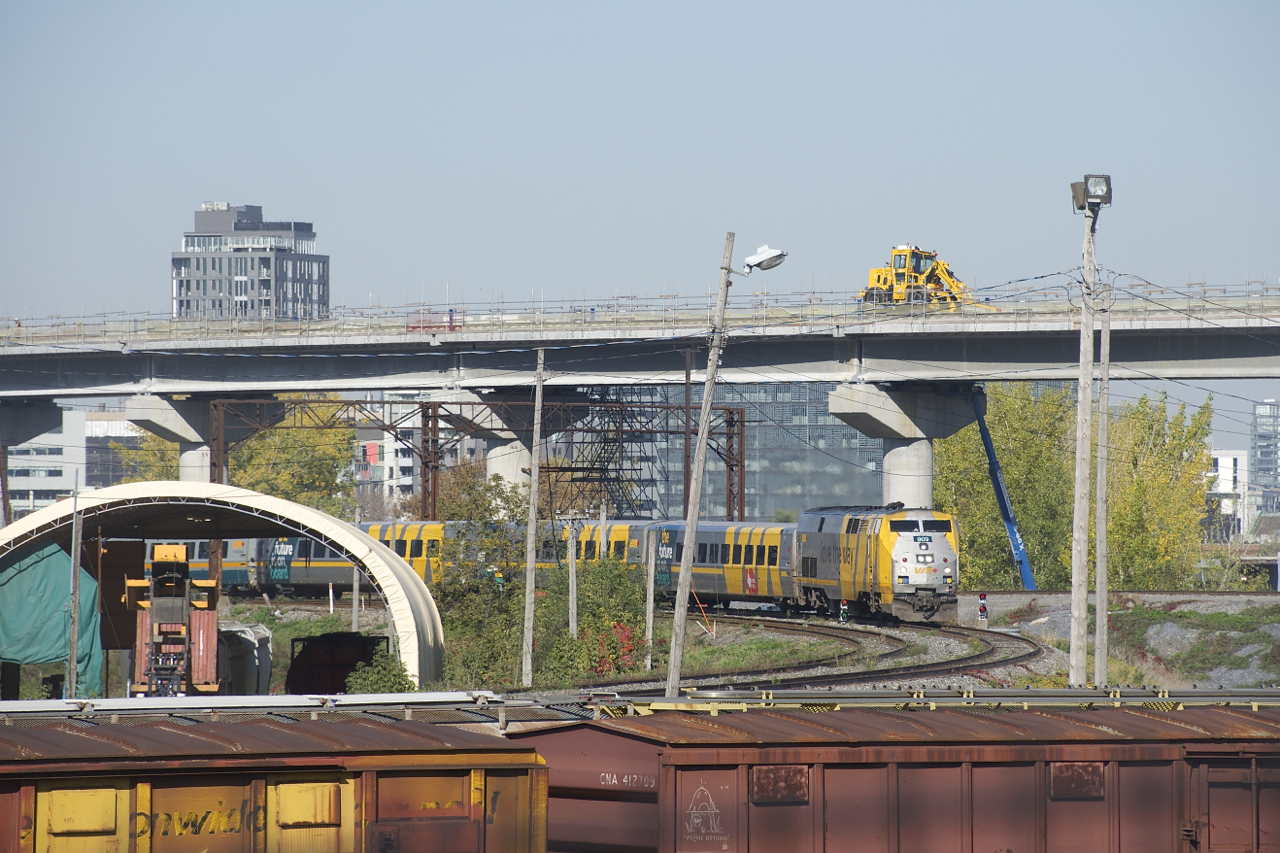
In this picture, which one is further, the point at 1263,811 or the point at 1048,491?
the point at 1048,491

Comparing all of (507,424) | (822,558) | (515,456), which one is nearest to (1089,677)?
(822,558)

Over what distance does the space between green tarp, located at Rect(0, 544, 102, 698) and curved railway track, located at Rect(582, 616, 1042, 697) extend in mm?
14176

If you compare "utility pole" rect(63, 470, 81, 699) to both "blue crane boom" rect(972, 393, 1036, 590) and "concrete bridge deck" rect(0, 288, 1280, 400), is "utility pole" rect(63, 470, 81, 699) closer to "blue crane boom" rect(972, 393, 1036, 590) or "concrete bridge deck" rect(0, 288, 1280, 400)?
"concrete bridge deck" rect(0, 288, 1280, 400)

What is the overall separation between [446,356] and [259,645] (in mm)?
20533

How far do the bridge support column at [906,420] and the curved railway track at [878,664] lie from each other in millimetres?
12043

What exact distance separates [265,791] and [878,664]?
75.4 ft

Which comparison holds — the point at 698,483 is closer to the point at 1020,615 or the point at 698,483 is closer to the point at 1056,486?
the point at 1020,615

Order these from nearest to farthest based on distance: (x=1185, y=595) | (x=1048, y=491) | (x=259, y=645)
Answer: (x=259, y=645), (x=1185, y=595), (x=1048, y=491)

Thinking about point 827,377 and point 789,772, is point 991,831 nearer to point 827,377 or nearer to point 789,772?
point 789,772

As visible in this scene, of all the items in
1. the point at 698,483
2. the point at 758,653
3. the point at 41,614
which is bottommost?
the point at 758,653

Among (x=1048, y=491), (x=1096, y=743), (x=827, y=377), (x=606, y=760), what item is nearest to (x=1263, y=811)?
(x=1096, y=743)

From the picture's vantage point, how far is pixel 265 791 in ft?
37.0

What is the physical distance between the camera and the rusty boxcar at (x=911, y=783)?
11969 mm

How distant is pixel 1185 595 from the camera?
43.8 m
